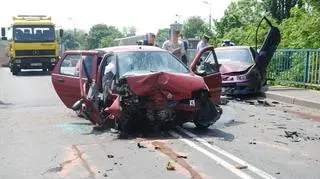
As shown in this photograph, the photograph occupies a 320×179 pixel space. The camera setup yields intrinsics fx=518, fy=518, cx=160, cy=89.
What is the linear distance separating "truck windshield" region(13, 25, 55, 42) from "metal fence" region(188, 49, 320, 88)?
1453cm

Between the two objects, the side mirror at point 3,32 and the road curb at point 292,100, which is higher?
the side mirror at point 3,32

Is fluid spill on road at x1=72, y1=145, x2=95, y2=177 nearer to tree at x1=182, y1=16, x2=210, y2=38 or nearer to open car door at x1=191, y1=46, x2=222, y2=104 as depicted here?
open car door at x1=191, y1=46, x2=222, y2=104

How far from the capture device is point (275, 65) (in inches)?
704

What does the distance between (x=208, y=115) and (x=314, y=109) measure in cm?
453

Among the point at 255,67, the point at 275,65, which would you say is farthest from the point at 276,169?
the point at 275,65

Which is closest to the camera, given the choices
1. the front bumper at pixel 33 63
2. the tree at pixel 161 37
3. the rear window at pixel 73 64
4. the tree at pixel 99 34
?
the rear window at pixel 73 64

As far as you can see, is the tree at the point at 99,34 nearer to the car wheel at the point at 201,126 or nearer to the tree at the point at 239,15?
the tree at the point at 239,15

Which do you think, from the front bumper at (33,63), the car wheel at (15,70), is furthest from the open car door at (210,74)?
the car wheel at (15,70)

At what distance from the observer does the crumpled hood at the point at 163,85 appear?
27.3ft

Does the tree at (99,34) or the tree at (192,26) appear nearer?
the tree at (192,26)

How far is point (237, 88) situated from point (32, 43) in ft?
54.4

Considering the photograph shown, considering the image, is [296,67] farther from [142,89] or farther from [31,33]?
[31,33]

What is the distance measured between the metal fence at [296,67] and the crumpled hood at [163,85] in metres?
7.93

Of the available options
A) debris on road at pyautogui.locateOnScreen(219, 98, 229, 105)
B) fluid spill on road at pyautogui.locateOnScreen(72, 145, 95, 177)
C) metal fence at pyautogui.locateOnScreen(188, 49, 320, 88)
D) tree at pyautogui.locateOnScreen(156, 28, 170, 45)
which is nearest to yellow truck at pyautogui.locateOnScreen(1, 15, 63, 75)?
tree at pyautogui.locateOnScreen(156, 28, 170, 45)
